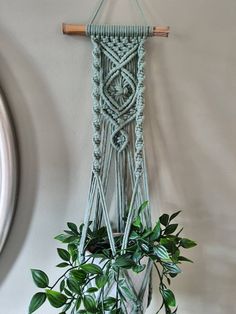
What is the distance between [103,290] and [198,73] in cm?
59

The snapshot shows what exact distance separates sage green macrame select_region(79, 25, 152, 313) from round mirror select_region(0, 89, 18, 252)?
0.19m

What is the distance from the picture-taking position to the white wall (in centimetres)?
77

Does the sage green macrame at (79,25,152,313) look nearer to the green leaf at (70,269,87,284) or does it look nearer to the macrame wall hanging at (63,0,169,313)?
the macrame wall hanging at (63,0,169,313)

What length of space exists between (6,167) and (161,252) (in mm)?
416

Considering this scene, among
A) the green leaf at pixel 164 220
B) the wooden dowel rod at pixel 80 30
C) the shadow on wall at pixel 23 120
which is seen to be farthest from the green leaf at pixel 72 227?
the wooden dowel rod at pixel 80 30

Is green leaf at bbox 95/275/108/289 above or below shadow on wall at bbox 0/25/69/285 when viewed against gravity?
below

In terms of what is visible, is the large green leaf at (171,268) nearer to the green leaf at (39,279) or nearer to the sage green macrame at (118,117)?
the sage green macrame at (118,117)

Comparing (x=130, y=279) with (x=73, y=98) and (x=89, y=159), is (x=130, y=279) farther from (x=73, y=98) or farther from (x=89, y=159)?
(x=73, y=98)

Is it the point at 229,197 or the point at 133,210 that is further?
the point at 229,197

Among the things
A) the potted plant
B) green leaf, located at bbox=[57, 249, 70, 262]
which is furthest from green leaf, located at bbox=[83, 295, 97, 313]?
green leaf, located at bbox=[57, 249, 70, 262]

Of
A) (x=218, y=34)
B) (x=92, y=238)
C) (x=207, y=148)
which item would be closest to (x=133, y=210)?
(x=92, y=238)

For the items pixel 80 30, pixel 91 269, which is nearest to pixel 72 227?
pixel 91 269

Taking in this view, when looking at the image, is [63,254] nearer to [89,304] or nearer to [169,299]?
[89,304]

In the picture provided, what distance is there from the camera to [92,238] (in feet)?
2.34
